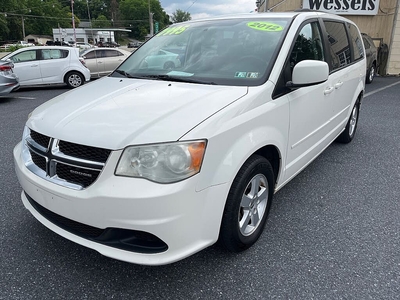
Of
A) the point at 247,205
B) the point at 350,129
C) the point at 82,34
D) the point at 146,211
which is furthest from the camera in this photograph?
the point at 82,34

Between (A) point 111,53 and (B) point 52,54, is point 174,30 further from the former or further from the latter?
(A) point 111,53

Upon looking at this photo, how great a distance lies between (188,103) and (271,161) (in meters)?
0.88

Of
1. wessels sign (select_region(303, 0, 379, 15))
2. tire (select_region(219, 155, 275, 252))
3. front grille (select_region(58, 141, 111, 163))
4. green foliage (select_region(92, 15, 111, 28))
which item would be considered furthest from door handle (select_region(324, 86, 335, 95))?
green foliage (select_region(92, 15, 111, 28))

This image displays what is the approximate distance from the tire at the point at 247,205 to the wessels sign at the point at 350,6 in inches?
507

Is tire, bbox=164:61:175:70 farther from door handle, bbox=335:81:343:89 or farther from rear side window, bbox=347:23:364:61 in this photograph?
rear side window, bbox=347:23:364:61

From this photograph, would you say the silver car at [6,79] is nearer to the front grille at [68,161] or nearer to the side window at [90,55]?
the side window at [90,55]

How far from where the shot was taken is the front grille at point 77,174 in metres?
1.82

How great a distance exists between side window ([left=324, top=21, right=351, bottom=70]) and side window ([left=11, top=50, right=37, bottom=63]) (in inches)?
382

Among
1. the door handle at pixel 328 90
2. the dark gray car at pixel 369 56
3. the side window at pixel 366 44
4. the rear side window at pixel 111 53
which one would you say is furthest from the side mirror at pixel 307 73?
the rear side window at pixel 111 53

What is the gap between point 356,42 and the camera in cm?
441

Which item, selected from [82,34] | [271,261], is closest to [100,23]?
[82,34]

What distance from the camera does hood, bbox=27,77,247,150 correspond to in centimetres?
181

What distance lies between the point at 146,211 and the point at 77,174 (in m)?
0.49

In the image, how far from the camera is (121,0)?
122188 millimetres
